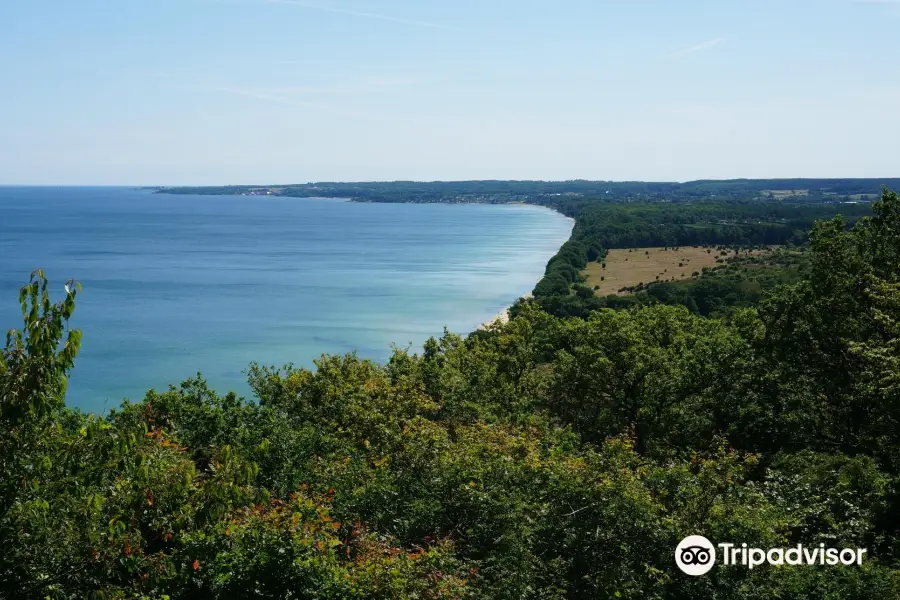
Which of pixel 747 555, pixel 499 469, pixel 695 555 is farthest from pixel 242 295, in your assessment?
pixel 747 555

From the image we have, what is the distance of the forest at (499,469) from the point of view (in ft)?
26.2

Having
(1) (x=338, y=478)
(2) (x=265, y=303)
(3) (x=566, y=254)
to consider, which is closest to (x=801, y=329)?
(1) (x=338, y=478)

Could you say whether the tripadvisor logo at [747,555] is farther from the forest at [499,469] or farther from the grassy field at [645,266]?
the grassy field at [645,266]

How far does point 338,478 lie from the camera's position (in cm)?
1661

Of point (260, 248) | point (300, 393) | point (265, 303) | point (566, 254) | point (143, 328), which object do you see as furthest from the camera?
point (260, 248)

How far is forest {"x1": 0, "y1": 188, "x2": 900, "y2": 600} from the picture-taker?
798 cm

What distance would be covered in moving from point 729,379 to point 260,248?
142m

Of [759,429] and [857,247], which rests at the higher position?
[857,247]

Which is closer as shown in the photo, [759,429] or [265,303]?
[759,429]

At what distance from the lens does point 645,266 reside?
5477 inches

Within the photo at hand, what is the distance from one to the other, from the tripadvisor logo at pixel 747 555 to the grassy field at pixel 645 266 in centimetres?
9586

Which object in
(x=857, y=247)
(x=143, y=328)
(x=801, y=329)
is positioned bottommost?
(x=143, y=328)

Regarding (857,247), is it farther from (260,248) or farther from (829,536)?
(260,248)

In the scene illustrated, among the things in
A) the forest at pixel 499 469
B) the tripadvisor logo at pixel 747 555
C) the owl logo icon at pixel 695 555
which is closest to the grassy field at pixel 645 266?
the forest at pixel 499 469
